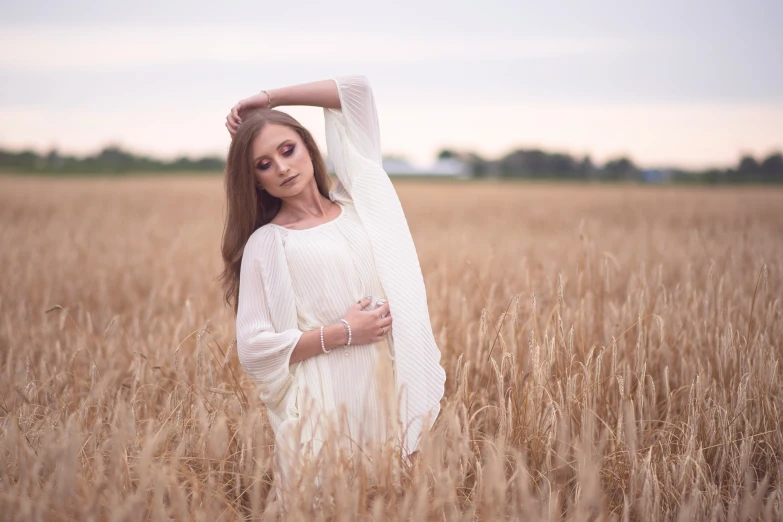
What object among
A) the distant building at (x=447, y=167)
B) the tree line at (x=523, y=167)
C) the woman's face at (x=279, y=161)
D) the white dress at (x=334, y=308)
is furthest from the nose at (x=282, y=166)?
the distant building at (x=447, y=167)

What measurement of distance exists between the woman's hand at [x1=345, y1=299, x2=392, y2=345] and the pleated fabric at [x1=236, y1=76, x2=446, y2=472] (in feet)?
0.11

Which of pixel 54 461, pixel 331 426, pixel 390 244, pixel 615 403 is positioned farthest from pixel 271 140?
pixel 615 403

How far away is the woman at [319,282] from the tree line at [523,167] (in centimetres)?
3510

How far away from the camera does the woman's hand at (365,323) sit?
1849 millimetres

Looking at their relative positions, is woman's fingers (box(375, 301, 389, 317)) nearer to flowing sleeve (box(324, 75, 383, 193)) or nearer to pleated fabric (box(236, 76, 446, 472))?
pleated fabric (box(236, 76, 446, 472))

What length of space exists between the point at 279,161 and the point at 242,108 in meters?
0.27

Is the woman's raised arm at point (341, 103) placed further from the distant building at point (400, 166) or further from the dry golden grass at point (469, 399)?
the distant building at point (400, 166)

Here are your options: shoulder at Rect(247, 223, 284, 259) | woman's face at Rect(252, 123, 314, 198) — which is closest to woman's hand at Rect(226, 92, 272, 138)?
woman's face at Rect(252, 123, 314, 198)

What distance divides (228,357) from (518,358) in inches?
44.4

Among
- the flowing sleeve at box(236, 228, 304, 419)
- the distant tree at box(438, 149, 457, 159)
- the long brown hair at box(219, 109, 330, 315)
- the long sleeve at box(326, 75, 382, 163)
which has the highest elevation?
the distant tree at box(438, 149, 457, 159)

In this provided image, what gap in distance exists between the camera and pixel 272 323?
187 centimetres

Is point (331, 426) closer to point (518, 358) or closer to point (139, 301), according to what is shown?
point (518, 358)

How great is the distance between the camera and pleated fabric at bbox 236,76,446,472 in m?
1.83

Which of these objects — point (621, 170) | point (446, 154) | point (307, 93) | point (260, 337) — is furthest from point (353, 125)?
point (446, 154)
